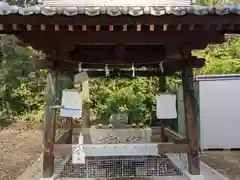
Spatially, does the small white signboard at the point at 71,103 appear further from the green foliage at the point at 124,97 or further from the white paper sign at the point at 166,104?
the green foliage at the point at 124,97

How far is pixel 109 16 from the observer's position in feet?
11.4

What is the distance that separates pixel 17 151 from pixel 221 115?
4744 mm

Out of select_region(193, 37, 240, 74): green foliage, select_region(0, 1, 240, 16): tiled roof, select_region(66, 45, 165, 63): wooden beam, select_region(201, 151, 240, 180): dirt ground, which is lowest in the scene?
select_region(201, 151, 240, 180): dirt ground

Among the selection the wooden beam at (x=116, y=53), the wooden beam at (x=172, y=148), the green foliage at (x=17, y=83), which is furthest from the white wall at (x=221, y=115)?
the green foliage at (x=17, y=83)

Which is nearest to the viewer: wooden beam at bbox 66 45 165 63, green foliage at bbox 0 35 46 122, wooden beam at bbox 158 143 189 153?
wooden beam at bbox 158 143 189 153

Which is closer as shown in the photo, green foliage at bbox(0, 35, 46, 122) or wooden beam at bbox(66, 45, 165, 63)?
wooden beam at bbox(66, 45, 165, 63)

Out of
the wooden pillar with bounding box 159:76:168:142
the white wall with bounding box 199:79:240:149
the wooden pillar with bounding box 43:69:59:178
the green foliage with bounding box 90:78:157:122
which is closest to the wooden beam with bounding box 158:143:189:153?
the wooden pillar with bounding box 43:69:59:178

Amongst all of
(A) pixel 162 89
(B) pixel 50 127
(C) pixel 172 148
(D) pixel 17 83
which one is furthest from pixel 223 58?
(B) pixel 50 127

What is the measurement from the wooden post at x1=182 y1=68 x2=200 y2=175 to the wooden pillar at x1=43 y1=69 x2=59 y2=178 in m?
1.66

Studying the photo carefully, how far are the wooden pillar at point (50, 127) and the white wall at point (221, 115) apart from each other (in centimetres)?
466

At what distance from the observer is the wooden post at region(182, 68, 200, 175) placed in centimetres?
462

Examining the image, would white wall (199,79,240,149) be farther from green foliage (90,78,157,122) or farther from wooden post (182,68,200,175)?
wooden post (182,68,200,175)

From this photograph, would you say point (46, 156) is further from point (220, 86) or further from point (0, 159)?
point (220, 86)

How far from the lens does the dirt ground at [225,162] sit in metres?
6.30
